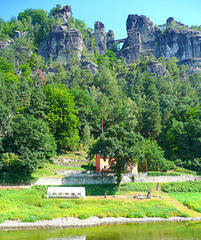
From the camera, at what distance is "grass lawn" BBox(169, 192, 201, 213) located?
33.2 meters

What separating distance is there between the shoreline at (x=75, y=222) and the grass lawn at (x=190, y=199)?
3887 millimetres

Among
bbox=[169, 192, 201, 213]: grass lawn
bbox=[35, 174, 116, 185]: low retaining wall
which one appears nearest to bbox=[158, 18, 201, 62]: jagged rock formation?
bbox=[169, 192, 201, 213]: grass lawn

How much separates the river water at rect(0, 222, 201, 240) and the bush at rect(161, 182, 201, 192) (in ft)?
A: 51.4

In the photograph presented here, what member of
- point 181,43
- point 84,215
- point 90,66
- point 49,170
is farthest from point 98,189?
point 181,43

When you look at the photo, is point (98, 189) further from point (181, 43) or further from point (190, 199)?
point (181, 43)

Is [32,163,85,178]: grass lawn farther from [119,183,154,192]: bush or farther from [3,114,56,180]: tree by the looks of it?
[119,183,154,192]: bush

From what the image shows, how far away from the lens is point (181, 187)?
43219mm

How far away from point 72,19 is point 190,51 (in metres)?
64.1

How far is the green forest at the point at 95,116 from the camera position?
1602 inches

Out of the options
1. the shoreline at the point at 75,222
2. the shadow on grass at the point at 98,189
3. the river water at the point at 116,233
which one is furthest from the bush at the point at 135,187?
the river water at the point at 116,233

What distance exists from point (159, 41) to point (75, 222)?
123 metres

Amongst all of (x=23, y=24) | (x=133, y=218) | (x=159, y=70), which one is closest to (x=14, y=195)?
(x=133, y=218)

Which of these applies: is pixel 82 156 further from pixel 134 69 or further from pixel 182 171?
pixel 134 69

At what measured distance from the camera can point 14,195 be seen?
33.5 meters
